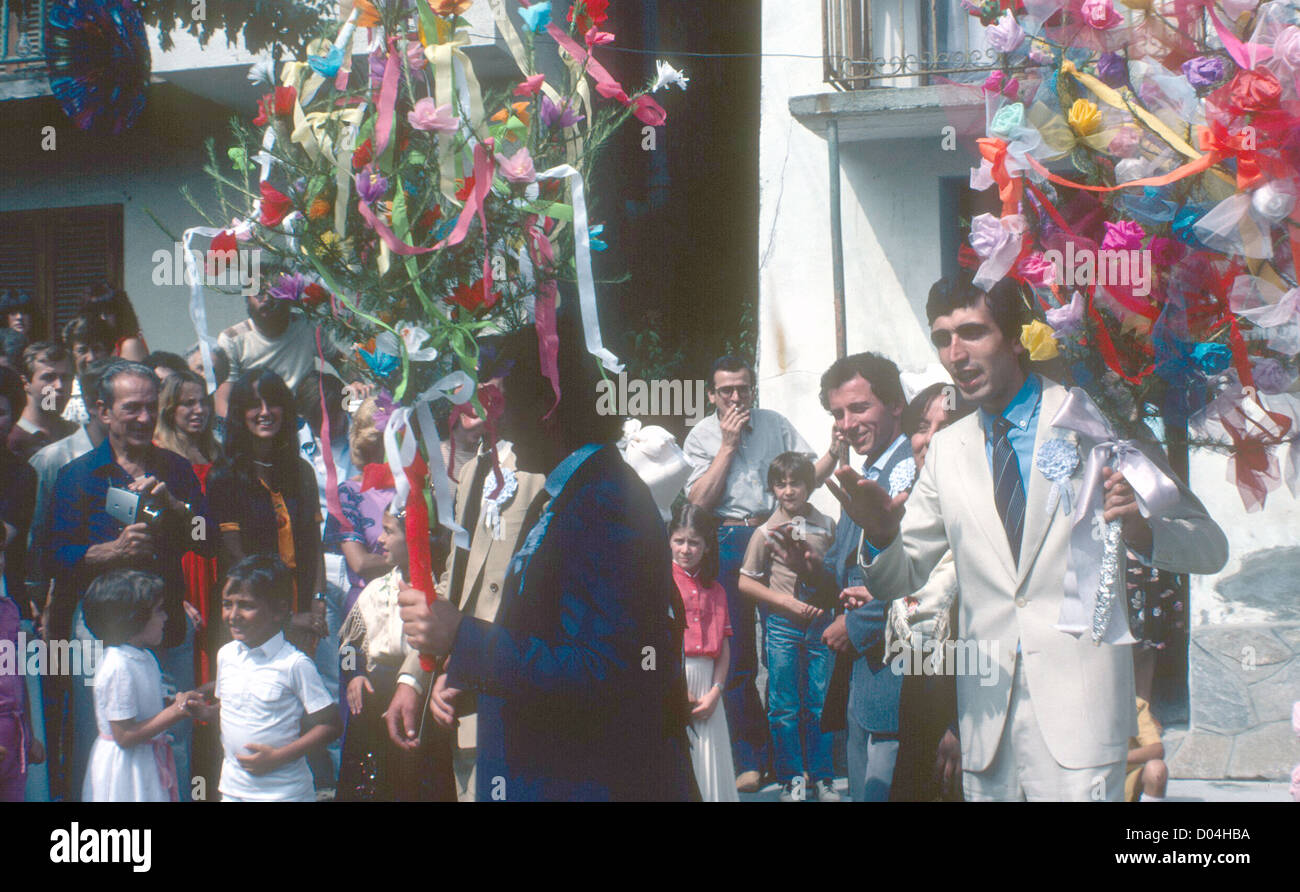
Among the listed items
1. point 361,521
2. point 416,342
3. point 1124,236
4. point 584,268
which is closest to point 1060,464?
point 1124,236

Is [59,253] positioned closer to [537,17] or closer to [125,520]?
[125,520]

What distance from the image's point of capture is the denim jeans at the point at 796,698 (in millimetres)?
4598

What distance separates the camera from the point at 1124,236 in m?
3.12

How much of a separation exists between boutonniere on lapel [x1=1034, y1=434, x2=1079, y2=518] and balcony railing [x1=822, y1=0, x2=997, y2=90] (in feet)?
7.23

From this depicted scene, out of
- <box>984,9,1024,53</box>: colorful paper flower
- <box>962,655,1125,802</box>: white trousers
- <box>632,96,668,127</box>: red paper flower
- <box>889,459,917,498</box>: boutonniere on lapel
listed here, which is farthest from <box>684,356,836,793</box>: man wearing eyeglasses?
<box>984,9,1024,53</box>: colorful paper flower

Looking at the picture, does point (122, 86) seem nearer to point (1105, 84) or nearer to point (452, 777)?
point (452, 777)

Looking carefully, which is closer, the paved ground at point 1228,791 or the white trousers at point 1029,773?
the white trousers at point 1029,773

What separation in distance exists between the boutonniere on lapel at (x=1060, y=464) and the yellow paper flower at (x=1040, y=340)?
25 cm

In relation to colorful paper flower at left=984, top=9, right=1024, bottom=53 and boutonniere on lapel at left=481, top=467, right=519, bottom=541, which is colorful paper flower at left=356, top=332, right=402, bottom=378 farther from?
colorful paper flower at left=984, top=9, right=1024, bottom=53

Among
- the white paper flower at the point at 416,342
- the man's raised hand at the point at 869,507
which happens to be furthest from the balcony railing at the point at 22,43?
the man's raised hand at the point at 869,507

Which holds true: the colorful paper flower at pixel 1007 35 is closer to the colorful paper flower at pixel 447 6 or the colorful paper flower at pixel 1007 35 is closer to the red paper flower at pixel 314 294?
the colorful paper flower at pixel 447 6

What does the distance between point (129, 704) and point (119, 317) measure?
203 centimetres
